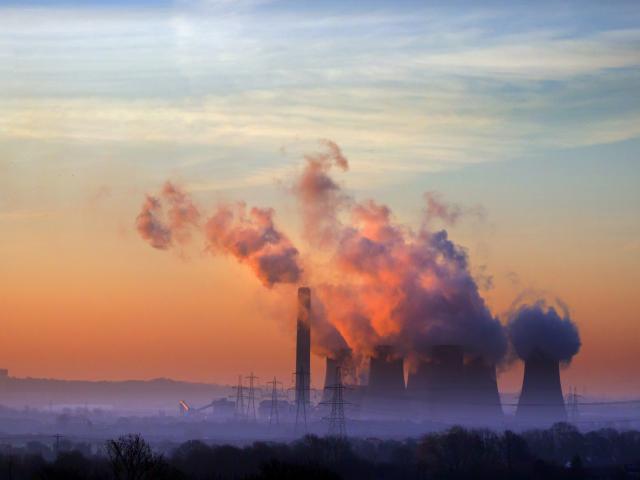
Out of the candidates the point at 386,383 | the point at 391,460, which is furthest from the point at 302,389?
the point at 391,460

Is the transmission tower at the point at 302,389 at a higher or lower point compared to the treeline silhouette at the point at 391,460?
higher

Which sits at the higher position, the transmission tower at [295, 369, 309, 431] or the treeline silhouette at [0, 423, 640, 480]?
the transmission tower at [295, 369, 309, 431]

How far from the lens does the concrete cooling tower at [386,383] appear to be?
8906cm

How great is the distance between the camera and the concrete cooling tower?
89062mm

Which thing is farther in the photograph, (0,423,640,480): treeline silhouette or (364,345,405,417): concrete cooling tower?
(364,345,405,417): concrete cooling tower

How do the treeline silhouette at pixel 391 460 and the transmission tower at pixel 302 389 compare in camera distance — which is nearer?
the treeline silhouette at pixel 391 460

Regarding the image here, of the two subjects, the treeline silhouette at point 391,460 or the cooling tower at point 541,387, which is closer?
the treeline silhouette at point 391,460

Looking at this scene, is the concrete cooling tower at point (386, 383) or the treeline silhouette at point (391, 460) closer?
the treeline silhouette at point (391, 460)

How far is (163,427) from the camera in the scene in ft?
381

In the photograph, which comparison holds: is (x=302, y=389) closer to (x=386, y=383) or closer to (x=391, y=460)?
(x=386, y=383)

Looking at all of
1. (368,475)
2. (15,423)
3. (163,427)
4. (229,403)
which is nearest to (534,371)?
(368,475)

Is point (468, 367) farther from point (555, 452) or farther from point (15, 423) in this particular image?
point (15, 423)

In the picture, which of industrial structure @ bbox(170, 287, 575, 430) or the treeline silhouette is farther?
industrial structure @ bbox(170, 287, 575, 430)

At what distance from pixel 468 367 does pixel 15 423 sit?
50.6 m
